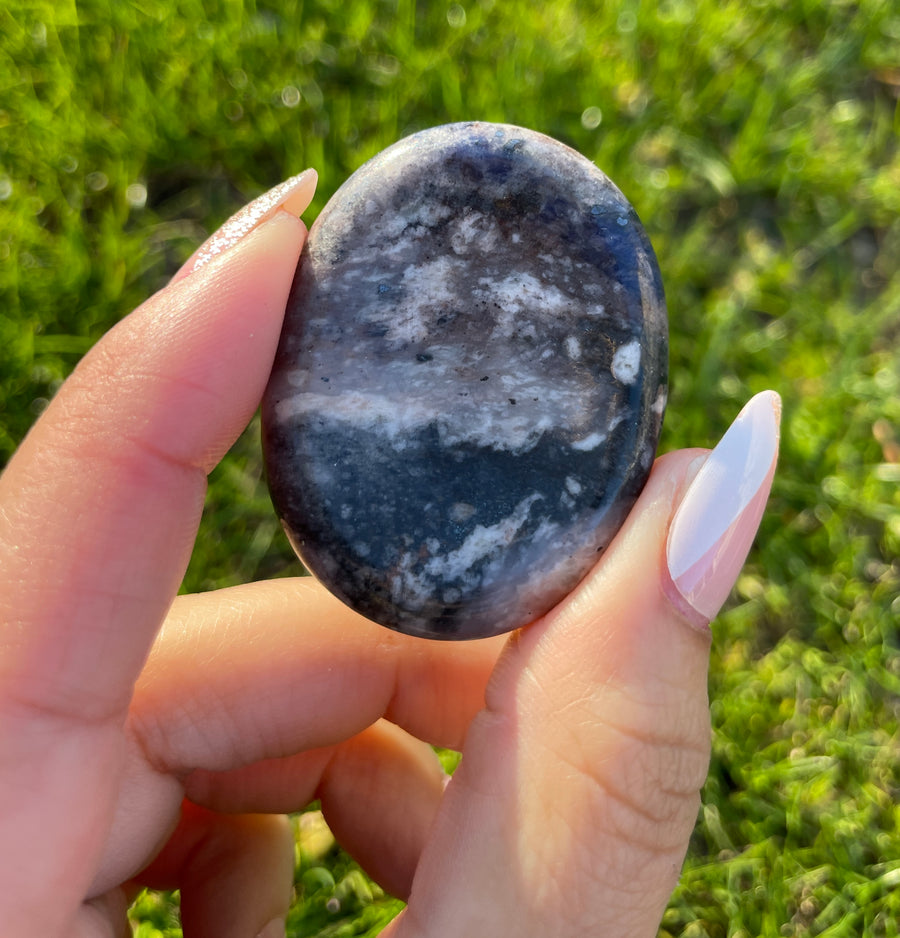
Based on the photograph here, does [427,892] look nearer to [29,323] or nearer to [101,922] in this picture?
[101,922]

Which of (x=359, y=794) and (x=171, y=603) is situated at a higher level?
(x=171, y=603)

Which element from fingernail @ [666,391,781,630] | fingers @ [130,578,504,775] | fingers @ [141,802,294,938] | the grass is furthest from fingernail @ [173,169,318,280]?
fingers @ [141,802,294,938]

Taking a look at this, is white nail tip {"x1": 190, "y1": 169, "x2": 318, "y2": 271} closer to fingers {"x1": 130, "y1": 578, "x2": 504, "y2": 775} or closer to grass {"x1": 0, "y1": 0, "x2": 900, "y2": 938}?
fingers {"x1": 130, "y1": 578, "x2": 504, "y2": 775}

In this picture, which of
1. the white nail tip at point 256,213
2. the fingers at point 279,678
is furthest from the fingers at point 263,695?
the white nail tip at point 256,213

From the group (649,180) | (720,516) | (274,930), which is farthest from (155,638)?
(649,180)

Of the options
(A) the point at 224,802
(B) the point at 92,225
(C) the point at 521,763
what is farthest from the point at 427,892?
(B) the point at 92,225

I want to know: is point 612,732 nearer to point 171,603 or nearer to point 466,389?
point 466,389
